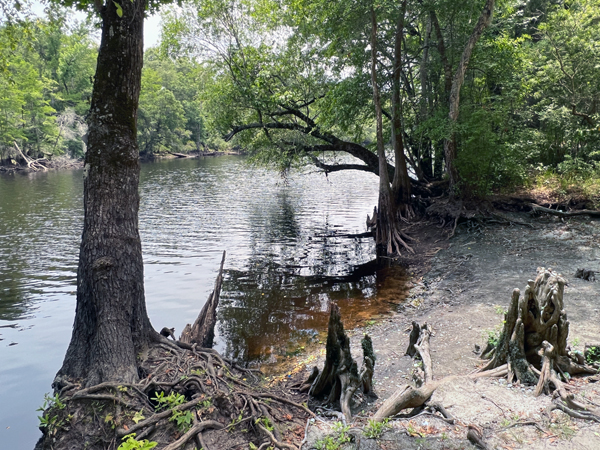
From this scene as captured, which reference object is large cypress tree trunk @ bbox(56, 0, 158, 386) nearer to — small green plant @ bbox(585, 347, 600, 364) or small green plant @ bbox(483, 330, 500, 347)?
small green plant @ bbox(483, 330, 500, 347)

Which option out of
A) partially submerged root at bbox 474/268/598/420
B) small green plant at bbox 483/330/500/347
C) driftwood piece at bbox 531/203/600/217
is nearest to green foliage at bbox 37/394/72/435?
partially submerged root at bbox 474/268/598/420

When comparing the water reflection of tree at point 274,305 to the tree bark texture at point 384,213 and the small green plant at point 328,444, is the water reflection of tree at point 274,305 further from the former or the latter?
the small green plant at point 328,444

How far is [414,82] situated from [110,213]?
17.6 metres

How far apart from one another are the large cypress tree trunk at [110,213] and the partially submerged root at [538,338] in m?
4.81

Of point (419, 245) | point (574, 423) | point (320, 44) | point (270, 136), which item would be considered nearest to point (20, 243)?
point (270, 136)

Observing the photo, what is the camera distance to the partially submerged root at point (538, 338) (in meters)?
4.72

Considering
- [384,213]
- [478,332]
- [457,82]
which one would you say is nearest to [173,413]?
[478,332]

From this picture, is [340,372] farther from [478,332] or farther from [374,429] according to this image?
[478,332]

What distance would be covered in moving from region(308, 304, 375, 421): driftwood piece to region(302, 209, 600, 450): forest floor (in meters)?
0.27

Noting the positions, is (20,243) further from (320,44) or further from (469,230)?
(469,230)

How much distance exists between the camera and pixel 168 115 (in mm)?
61375

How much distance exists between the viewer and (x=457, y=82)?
43.7 ft

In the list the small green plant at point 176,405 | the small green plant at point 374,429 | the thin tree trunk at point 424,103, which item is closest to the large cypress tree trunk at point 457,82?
the thin tree trunk at point 424,103

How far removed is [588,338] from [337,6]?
12694 millimetres
